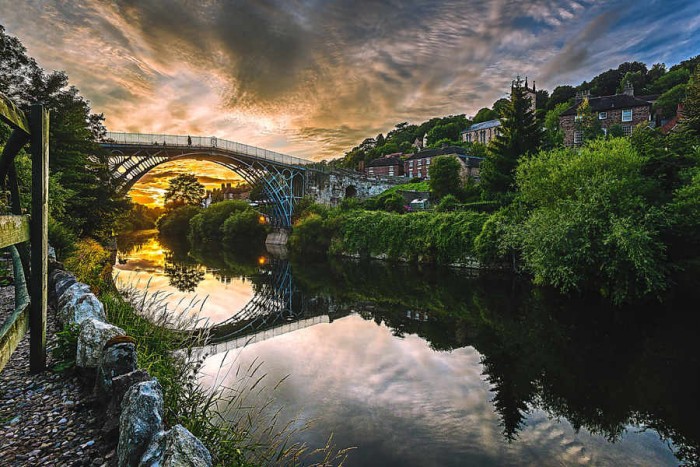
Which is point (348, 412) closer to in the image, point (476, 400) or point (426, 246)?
point (476, 400)

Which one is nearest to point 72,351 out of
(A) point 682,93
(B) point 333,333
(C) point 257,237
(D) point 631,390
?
(B) point 333,333

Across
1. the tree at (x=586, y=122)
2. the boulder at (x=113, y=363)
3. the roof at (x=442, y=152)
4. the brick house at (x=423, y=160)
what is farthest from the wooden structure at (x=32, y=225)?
the brick house at (x=423, y=160)

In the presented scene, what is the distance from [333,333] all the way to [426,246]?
16466 mm

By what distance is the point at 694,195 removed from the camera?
1435cm

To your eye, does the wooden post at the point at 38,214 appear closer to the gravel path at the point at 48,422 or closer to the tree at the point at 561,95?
the gravel path at the point at 48,422

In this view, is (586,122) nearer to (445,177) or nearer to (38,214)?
(445,177)

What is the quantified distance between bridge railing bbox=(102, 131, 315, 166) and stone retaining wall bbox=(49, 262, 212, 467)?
94.4 ft

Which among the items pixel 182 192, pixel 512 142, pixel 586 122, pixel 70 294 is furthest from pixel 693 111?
pixel 182 192

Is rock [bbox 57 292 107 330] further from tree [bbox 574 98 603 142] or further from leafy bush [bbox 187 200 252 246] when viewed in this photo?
tree [bbox 574 98 603 142]

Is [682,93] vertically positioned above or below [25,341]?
above

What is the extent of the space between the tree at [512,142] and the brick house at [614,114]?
21.6m

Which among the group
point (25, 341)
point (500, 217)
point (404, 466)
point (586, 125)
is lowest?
point (404, 466)

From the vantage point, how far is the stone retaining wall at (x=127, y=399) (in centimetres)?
258

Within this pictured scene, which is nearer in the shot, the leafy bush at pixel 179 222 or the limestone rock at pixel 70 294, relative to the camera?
the limestone rock at pixel 70 294
